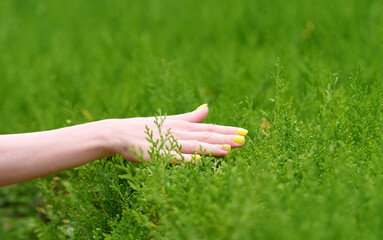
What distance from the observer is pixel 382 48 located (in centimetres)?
321

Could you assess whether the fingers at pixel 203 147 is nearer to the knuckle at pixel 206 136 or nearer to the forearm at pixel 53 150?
the knuckle at pixel 206 136

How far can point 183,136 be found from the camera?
2102 mm

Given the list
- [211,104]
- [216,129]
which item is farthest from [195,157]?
[211,104]

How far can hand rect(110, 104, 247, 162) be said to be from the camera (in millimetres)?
2018

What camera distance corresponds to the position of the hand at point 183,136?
202 cm

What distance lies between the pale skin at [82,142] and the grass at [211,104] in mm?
103

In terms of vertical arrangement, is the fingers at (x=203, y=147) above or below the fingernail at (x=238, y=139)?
below

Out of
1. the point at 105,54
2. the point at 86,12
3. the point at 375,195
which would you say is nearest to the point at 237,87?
the point at 375,195

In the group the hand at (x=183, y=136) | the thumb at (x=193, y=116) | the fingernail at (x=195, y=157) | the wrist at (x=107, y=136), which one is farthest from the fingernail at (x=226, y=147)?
the wrist at (x=107, y=136)

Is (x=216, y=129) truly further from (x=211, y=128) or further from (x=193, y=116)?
(x=193, y=116)

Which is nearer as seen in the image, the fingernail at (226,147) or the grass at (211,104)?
the grass at (211,104)

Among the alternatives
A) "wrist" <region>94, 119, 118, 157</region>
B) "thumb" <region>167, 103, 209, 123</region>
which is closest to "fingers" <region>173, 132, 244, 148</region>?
"thumb" <region>167, 103, 209, 123</region>

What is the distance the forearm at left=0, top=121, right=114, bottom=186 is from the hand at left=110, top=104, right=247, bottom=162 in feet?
0.21

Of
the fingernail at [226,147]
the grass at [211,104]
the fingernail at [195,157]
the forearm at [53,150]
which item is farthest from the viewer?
the forearm at [53,150]
